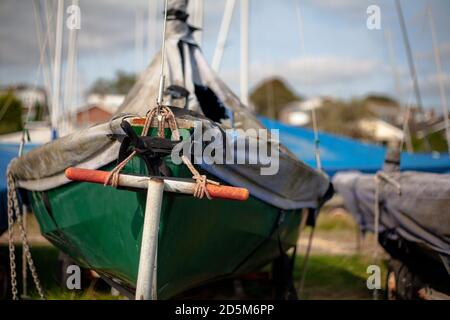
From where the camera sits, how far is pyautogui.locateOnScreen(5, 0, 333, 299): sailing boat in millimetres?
3016

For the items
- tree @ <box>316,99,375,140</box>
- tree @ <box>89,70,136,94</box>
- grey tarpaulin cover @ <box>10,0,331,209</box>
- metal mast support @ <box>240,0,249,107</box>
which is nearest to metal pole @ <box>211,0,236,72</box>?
metal mast support @ <box>240,0,249,107</box>

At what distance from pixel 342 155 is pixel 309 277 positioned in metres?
4.04

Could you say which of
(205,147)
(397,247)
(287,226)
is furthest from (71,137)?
(397,247)

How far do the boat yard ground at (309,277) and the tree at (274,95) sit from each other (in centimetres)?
5539

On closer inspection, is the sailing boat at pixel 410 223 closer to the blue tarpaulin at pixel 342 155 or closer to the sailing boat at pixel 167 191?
the sailing boat at pixel 167 191

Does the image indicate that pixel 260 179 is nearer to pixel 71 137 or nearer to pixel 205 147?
pixel 205 147

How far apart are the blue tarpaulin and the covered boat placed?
3.94 m

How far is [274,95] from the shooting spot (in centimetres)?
7000

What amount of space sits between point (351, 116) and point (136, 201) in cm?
4640

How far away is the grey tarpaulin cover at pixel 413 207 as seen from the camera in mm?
4152

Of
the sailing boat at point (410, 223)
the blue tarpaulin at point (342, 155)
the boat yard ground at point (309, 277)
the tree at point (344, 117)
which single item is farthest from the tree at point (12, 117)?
the tree at point (344, 117)

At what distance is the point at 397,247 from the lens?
16.9 ft

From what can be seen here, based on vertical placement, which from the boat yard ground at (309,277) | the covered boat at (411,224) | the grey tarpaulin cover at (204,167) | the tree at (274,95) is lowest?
the boat yard ground at (309,277)

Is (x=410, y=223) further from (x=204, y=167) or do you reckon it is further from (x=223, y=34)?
(x=223, y=34)
